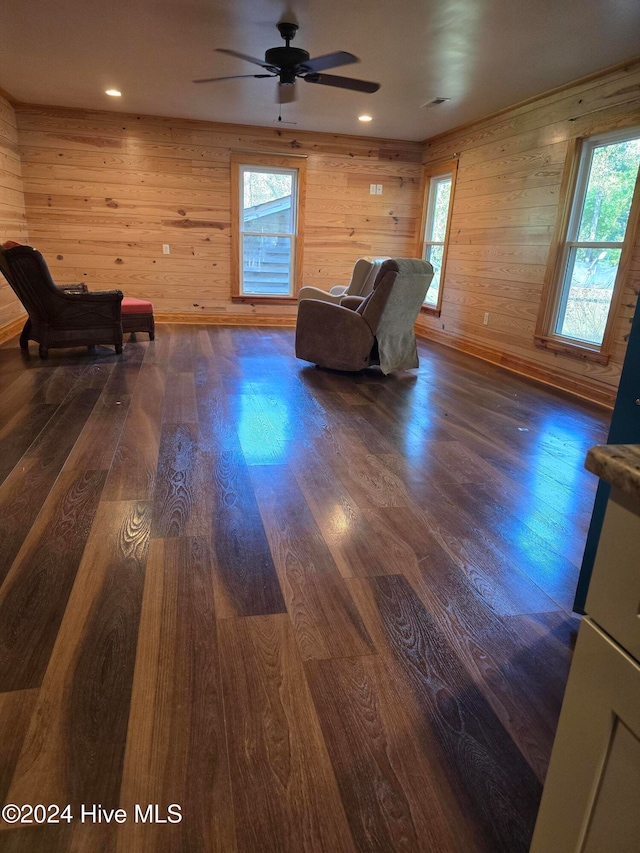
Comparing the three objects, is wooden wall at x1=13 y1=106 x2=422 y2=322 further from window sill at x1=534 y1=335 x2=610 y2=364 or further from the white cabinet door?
the white cabinet door

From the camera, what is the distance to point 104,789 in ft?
3.61

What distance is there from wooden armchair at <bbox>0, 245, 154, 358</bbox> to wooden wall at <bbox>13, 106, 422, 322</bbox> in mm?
2109

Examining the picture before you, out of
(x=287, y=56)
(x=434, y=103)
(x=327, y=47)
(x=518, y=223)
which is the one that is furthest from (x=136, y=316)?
(x=518, y=223)

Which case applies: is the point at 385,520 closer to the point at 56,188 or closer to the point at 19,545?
the point at 19,545

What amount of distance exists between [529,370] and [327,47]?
10.7ft

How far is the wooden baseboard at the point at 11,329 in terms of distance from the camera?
211 inches

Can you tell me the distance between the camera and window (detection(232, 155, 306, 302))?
6832 millimetres

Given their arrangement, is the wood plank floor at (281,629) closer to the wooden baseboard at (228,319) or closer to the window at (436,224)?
the wooden baseboard at (228,319)

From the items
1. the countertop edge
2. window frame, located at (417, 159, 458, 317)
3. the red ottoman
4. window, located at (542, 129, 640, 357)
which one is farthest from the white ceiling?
the countertop edge

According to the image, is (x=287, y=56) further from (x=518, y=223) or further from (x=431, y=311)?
(x=431, y=311)

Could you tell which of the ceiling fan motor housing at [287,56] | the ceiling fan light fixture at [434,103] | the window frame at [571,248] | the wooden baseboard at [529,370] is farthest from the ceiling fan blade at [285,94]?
the wooden baseboard at [529,370]

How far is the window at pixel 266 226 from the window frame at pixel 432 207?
5.57ft

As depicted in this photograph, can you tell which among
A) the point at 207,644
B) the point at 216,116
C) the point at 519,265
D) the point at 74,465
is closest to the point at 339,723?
the point at 207,644

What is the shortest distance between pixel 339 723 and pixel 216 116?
6685mm
